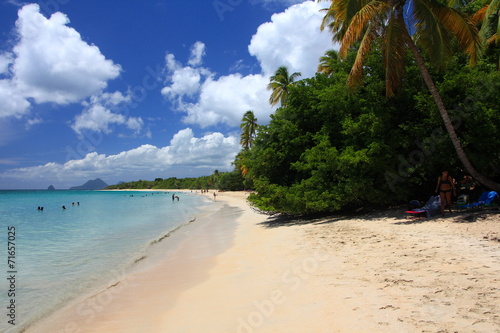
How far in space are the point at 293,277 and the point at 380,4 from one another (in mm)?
10169

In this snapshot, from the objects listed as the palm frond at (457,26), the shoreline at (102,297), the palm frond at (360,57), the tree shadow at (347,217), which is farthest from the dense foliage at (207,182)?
the palm frond at (457,26)

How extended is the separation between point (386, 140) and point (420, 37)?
388cm

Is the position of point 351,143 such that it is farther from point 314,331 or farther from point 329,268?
point 314,331

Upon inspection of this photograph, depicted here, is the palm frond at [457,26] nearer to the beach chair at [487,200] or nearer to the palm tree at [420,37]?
the palm tree at [420,37]

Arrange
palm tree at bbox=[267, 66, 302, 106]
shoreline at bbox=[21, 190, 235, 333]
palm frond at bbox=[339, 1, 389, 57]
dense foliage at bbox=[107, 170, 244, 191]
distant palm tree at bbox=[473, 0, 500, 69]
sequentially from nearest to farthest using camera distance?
shoreline at bbox=[21, 190, 235, 333]
palm frond at bbox=[339, 1, 389, 57]
distant palm tree at bbox=[473, 0, 500, 69]
palm tree at bbox=[267, 66, 302, 106]
dense foliage at bbox=[107, 170, 244, 191]

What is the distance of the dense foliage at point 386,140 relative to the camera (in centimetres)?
986

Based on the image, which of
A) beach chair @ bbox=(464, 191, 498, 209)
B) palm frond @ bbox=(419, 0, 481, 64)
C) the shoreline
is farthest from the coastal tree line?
the shoreline

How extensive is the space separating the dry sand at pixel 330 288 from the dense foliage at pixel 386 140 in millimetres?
2763

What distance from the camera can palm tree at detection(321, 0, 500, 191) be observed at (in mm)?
9328

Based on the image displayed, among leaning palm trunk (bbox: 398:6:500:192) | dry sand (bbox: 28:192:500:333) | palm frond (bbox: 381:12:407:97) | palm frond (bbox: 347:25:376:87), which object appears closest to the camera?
dry sand (bbox: 28:192:500:333)

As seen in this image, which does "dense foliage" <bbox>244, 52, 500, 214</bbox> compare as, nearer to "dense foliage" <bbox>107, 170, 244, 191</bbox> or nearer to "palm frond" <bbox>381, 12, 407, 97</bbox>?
"palm frond" <bbox>381, 12, 407, 97</bbox>

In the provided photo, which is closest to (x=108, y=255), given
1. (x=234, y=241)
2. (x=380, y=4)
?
(x=234, y=241)

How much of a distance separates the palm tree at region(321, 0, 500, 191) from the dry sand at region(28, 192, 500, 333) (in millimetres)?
4038

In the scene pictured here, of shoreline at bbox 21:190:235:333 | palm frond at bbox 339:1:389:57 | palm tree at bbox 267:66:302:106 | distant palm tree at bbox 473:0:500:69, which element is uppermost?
palm tree at bbox 267:66:302:106
